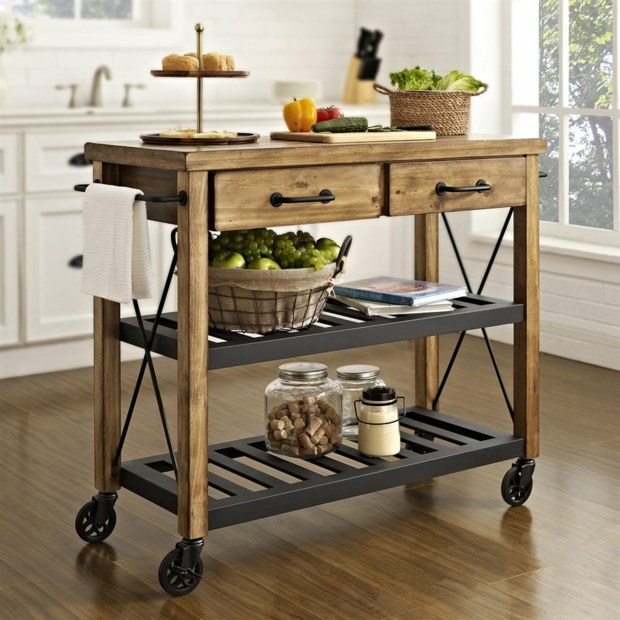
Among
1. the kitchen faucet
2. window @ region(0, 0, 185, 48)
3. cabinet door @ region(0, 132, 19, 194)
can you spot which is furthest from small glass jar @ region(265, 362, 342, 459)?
window @ region(0, 0, 185, 48)

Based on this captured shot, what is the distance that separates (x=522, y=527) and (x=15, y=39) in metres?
3.31

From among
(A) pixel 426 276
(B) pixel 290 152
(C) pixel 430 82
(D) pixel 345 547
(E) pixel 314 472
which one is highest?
(C) pixel 430 82

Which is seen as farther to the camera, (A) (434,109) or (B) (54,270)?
(B) (54,270)

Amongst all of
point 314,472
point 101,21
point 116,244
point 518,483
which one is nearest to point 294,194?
point 116,244

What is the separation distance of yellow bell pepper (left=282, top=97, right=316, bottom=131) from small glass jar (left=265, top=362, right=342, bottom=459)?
650mm

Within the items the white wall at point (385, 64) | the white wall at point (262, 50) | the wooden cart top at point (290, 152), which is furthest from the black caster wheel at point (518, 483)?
the white wall at point (262, 50)

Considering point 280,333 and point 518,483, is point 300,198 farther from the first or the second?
point 518,483

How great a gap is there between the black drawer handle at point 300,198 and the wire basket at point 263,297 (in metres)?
0.17

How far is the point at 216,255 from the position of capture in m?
2.90

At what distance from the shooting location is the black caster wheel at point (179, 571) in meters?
2.76

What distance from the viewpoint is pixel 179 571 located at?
2768 millimetres

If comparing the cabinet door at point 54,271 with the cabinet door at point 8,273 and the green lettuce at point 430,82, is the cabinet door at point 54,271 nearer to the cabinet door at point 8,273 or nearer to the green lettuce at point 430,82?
the cabinet door at point 8,273

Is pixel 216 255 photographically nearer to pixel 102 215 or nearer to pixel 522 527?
pixel 102 215

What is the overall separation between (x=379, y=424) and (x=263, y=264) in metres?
0.60
